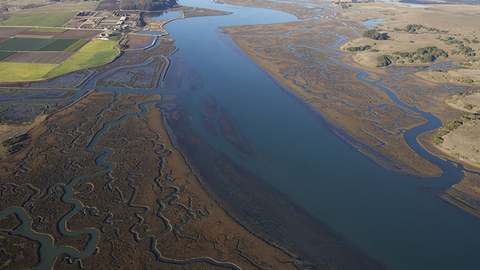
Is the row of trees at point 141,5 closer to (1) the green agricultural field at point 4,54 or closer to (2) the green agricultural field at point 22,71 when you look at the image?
(1) the green agricultural field at point 4,54

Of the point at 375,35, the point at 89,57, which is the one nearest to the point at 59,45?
the point at 89,57

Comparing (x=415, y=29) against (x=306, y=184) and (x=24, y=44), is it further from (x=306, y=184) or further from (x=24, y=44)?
(x=24, y=44)

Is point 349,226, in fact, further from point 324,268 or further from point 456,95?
point 456,95

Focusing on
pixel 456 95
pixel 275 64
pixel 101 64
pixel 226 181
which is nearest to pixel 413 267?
pixel 226 181

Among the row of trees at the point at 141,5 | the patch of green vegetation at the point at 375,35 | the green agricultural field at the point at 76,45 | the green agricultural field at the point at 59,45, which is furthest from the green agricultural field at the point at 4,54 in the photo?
the patch of green vegetation at the point at 375,35

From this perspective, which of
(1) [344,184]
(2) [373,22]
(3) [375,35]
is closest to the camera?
(1) [344,184]
